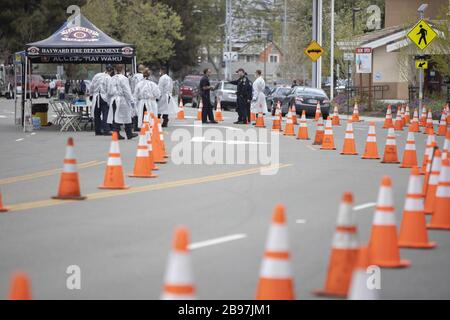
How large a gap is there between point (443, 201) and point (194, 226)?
2874 millimetres

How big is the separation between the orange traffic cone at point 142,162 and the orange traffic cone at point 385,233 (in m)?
8.03

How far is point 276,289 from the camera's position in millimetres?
6750

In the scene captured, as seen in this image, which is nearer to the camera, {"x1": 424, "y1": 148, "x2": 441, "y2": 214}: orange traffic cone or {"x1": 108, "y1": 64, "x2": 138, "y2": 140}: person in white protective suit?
{"x1": 424, "y1": 148, "x2": 441, "y2": 214}: orange traffic cone

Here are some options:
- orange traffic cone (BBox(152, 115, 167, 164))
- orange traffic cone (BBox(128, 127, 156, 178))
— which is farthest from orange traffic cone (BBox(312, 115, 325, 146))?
orange traffic cone (BBox(128, 127, 156, 178))

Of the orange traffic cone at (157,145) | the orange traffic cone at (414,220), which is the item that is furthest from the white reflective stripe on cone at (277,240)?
the orange traffic cone at (157,145)

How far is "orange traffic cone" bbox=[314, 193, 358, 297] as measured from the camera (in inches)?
287

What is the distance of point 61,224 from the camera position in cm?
1212

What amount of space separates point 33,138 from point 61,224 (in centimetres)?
1724

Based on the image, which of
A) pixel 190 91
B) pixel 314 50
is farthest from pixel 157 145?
pixel 190 91

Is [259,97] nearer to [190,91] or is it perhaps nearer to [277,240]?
[190,91]

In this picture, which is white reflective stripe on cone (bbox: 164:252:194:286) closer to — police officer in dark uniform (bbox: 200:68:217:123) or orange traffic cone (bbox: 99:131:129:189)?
orange traffic cone (bbox: 99:131:129:189)

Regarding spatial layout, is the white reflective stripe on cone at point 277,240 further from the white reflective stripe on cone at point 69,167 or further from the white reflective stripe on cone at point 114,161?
the white reflective stripe on cone at point 114,161

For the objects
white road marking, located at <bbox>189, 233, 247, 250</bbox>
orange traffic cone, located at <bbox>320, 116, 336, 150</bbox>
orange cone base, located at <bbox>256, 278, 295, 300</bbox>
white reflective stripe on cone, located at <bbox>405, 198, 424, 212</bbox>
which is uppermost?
white reflective stripe on cone, located at <bbox>405, 198, 424, 212</bbox>

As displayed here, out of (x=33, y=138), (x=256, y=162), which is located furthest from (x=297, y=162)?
(x=33, y=138)
